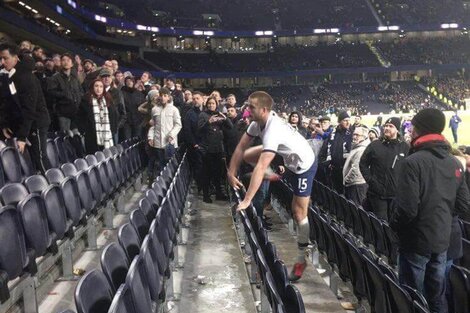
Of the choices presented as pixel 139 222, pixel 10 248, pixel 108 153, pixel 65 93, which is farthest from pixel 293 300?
pixel 65 93

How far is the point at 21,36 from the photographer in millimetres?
22625

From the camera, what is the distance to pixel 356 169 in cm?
696

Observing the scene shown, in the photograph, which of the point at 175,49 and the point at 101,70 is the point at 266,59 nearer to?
the point at 175,49

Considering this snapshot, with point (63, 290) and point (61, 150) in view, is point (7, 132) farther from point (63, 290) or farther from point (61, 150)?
point (63, 290)

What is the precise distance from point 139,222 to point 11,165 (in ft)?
6.93

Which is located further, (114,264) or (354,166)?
(354,166)

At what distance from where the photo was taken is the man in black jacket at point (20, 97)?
5030mm

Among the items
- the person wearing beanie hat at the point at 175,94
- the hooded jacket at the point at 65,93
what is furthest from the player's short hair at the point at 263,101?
the person wearing beanie hat at the point at 175,94

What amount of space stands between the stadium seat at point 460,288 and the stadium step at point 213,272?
1536mm

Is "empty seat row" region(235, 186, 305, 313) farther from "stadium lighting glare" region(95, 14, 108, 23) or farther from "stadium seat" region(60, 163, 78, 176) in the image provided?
"stadium lighting glare" region(95, 14, 108, 23)

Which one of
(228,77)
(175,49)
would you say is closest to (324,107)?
(228,77)

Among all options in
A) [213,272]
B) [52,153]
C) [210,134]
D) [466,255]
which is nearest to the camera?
[466,255]

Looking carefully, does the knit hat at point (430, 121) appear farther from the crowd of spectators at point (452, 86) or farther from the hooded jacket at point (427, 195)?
the crowd of spectators at point (452, 86)

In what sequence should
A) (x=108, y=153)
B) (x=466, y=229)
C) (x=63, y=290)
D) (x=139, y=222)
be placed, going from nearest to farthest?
(x=139, y=222) → (x=63, y=290) → (x=466, y=229) → (x=108, y=153)
